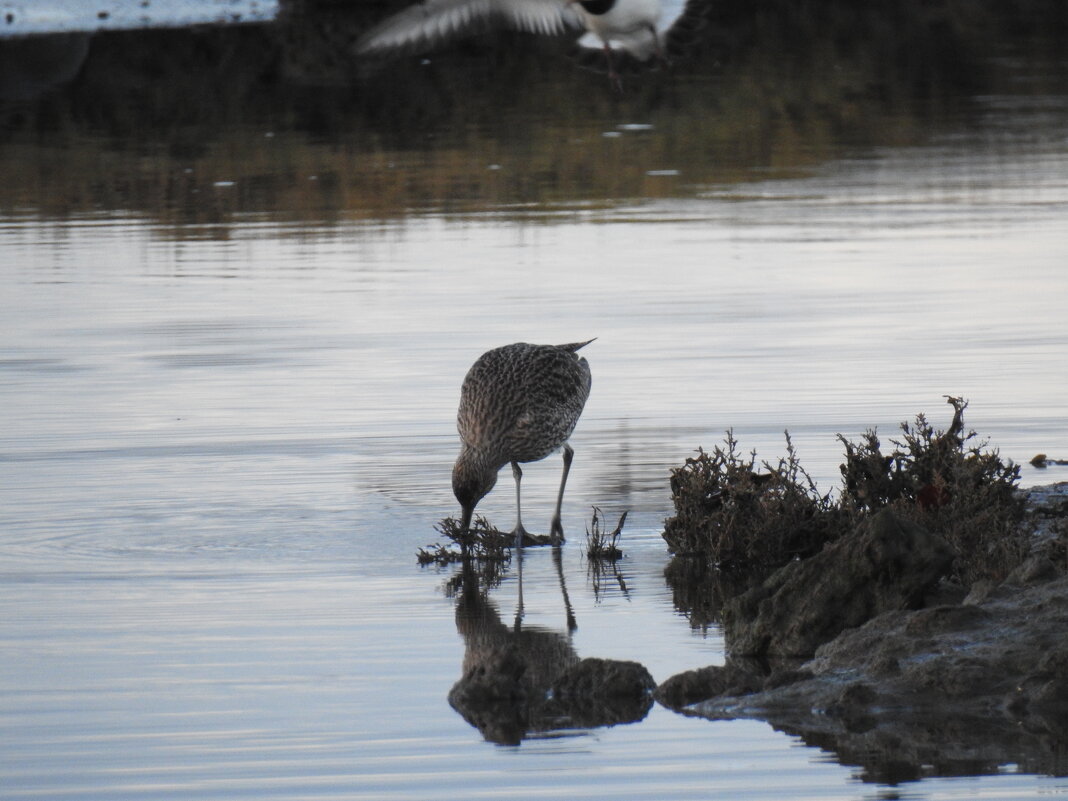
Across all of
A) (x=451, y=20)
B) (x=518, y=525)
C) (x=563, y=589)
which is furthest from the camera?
(x=451, y=20)

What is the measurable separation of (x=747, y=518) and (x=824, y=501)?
36cm

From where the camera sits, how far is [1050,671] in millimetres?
7258

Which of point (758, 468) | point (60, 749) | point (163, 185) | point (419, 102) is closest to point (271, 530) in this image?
point (758, 468)

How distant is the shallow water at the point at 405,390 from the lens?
286 inches

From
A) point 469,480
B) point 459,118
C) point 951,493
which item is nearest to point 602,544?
point 469,480

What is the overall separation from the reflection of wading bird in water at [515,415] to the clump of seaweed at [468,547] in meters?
0.12

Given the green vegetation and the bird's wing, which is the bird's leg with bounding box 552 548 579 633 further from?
the green vegetation

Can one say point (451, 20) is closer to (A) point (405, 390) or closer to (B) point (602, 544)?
(A) point (405, 390)

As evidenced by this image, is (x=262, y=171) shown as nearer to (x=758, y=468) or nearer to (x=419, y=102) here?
(x=419, y=102)

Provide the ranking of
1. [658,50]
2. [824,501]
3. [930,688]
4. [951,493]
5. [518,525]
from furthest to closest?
[658,50] < [518,525] < [824,501] < [951,493] < [930,688]

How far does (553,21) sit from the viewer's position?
50.1ft

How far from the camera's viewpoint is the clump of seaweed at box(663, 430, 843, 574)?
9695 millimetres

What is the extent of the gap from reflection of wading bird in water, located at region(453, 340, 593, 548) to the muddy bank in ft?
8.33

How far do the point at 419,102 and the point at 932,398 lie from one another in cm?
1997
